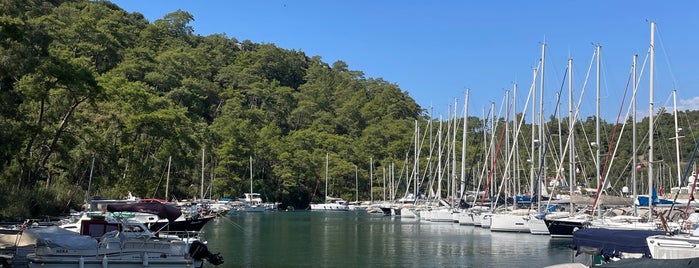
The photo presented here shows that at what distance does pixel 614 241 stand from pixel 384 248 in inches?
722

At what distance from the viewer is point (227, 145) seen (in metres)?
104

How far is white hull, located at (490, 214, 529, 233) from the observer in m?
51.0

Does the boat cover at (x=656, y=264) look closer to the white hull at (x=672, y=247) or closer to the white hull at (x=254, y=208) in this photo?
the white hull at (x=672, y=247)

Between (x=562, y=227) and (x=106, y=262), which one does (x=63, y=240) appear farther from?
(x=562, y=227)

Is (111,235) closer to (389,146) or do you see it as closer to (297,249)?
(297,249)

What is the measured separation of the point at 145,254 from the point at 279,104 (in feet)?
398

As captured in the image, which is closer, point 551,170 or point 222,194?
point 551,170

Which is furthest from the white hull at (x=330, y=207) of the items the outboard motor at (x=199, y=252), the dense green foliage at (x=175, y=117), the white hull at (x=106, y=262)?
the white hull at (x=106, y=262)

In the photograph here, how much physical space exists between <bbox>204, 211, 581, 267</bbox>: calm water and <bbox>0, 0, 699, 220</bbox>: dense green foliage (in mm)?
11664

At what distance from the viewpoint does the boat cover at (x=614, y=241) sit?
2395 centimetres

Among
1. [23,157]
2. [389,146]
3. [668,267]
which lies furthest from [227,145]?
[668,267]

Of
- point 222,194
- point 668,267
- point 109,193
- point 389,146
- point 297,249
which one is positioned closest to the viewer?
point 668,267

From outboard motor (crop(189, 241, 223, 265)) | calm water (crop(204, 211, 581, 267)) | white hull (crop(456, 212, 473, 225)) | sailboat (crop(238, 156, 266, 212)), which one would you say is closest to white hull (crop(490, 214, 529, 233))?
calm water (crop(204, 211, 581, 267))

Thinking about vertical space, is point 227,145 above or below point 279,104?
below
